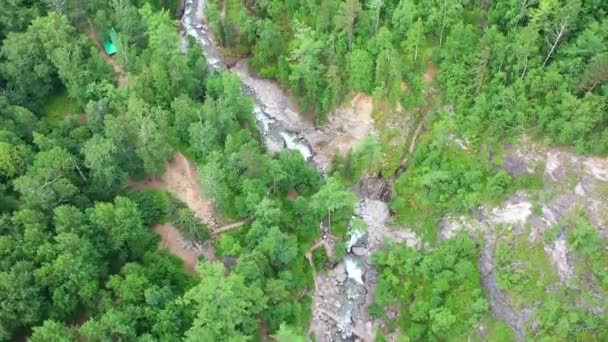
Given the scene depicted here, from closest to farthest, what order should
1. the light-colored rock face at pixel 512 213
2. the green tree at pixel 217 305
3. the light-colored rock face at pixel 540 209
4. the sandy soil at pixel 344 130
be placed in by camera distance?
1. the green tree at pixel 217 305
2. the light-colored rock face at pixel 540 209
3. the light-colored rock face at pixel 512 213
4. the sandy soil at pixel 344 130

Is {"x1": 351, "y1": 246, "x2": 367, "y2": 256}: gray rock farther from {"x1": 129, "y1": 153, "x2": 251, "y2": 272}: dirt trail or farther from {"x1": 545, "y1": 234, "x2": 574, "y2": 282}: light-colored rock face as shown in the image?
{"x1": 545, "y1": 234, "x2": 574, "y2": 282}: light-colored rock face

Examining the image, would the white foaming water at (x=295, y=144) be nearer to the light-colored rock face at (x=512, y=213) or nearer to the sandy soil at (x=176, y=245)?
the sandy soil at (x=176, y=245)

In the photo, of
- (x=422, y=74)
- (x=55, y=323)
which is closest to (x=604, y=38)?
Answer: (x=422, y=74)

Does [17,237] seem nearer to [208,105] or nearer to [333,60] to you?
[208,105]

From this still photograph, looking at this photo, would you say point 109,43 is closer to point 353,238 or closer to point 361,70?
point 361,70

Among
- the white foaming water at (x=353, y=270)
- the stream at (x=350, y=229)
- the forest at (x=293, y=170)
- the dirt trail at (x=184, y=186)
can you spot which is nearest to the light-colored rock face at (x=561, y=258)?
the forest at (x=293, y=170)

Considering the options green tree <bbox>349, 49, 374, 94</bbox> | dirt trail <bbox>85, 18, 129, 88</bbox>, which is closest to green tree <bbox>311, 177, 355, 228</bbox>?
green tree <bbox>349, 49, 374, 94</bbox>

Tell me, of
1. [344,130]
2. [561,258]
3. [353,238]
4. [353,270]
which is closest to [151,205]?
[353,238]
